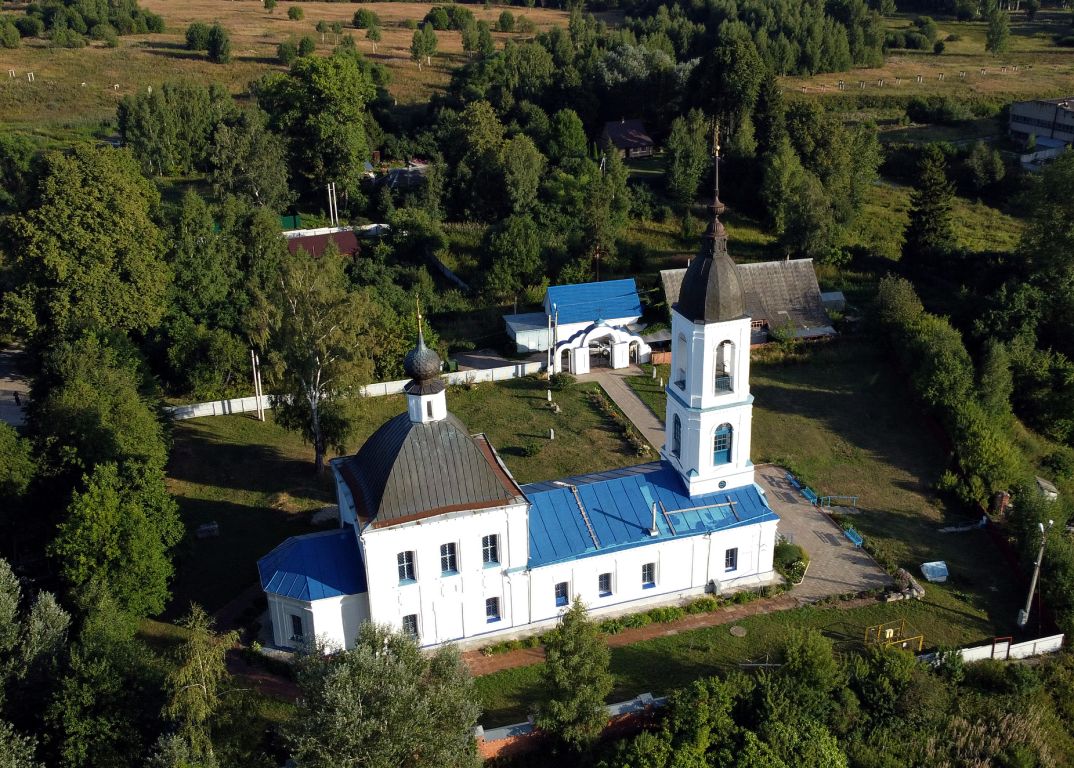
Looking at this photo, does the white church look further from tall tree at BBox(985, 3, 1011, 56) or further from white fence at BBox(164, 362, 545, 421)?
tall tree at BBox(985, 3, 1011, 56)

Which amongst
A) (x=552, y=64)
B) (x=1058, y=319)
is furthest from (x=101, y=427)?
(x=552, y=64)

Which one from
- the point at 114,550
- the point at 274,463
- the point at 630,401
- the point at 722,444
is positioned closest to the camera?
the point at 114,550

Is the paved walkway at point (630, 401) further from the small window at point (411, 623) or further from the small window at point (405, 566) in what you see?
the small window at point (405, 566)

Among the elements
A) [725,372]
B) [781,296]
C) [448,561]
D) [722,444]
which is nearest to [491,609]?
[448,561]

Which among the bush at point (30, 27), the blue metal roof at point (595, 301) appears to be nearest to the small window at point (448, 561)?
the blue metal roof at point (595, 301)

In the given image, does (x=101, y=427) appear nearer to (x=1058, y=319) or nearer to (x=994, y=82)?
(x=1058, y=319)

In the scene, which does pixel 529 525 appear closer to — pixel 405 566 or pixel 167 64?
pixel 405 566
